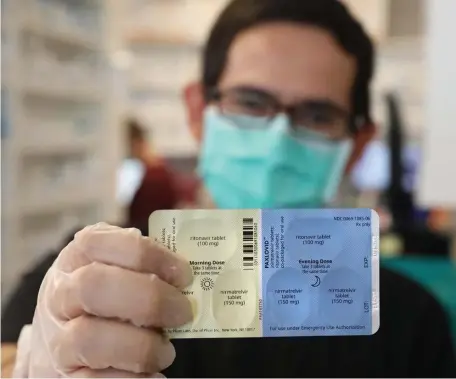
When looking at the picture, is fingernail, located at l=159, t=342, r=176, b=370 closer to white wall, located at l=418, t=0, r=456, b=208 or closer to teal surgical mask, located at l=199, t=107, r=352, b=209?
teal surgical mask, located at l=199, t=107, r=352, b=209

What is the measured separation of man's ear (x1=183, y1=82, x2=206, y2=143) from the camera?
78 centimetres

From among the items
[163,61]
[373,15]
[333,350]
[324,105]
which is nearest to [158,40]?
[163,61]

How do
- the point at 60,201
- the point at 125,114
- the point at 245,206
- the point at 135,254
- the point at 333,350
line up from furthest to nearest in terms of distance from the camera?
the point at 125,114 → the point at 60,201 → the point at 245,206 → the point at 333,350 → the point at 135,254

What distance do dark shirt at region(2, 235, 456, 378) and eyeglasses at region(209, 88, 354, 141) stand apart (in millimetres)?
188

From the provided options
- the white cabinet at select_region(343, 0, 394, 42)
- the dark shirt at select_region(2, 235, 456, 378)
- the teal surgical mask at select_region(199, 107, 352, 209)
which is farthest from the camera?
the white cabinet at select_region(343, 0, 394, 42)

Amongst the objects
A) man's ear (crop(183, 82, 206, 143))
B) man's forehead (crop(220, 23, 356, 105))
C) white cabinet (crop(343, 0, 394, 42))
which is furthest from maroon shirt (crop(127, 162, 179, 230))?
white cabinet (crop(343, 0, 394, 42))

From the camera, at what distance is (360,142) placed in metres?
0.70

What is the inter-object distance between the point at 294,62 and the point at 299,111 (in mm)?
89

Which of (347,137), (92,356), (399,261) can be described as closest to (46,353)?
(92,356)

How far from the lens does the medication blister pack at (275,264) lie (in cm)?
30

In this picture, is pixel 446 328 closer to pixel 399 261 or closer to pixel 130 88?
pixel 399 261

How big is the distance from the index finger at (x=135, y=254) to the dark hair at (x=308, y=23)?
1.44ft

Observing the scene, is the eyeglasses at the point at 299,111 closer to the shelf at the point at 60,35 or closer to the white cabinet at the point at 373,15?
the white cabinet at the point at 373,15

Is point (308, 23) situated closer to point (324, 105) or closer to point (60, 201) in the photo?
point (324, 105)
